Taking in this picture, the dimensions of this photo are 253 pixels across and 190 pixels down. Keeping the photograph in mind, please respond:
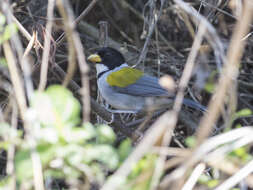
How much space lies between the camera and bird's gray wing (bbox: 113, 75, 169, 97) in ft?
16.1

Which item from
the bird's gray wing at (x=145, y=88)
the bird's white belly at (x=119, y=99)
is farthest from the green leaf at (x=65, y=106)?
the bird's white belly at (x=119, y=99)

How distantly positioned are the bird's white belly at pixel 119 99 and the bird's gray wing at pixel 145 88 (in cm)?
6

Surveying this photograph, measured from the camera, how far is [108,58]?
5391mm

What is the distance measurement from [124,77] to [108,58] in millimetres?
359

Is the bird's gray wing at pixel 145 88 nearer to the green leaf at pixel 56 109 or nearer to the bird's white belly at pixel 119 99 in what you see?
the bird's white belly at pixel 119 99

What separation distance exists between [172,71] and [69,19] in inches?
157

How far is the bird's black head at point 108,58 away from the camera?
521cm

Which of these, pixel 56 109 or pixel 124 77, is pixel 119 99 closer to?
pixel 124 77

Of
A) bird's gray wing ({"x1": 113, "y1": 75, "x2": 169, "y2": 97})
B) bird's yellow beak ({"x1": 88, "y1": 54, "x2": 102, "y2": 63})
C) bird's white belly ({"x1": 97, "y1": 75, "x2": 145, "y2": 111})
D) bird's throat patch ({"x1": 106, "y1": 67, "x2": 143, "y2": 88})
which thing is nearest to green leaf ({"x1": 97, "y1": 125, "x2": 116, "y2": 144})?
bird's gray wing ({"x1": 113, "y1": 75, "x2": 169, "y2": 97})

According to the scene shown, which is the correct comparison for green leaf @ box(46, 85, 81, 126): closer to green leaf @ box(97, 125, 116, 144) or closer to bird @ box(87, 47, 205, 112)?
green leaf @ box(97, 125, 116, 144)

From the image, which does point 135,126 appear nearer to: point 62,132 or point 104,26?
point 104,26

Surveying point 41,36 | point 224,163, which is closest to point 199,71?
point 41,36

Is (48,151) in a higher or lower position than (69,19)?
lower

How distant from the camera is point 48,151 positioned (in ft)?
5.60
